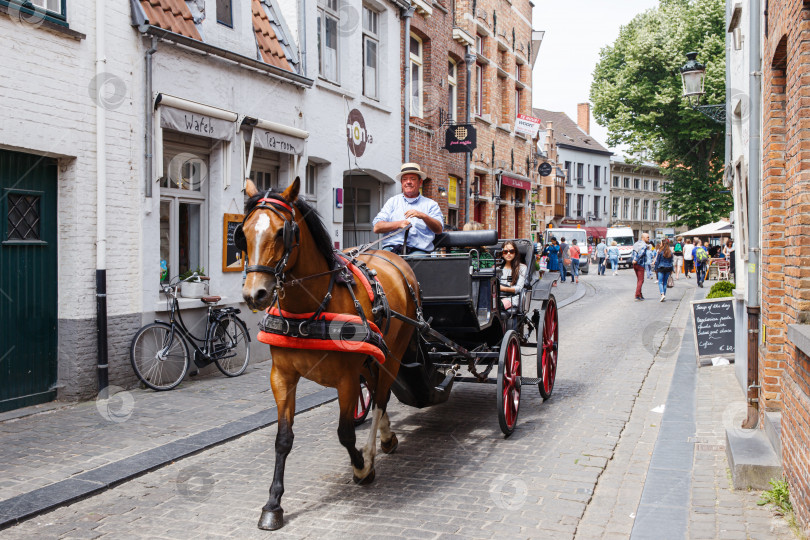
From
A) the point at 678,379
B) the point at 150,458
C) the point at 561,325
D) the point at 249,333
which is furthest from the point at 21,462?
the point at 561,325

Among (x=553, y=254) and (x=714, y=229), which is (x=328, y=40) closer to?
(x=553, y=254)

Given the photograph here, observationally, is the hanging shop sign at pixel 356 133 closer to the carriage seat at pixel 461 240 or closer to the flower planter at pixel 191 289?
the flower planter at pixel 191 289

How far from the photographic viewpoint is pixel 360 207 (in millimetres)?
15164

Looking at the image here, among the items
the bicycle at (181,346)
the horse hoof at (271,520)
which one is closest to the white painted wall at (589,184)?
the bicycle at (181,346)

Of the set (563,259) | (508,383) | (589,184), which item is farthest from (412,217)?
(589,184)

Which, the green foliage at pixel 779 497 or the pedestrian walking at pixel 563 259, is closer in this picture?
the green foliage at pixel 779 497

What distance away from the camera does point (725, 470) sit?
17.5 ft

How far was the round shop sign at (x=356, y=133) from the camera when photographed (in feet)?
43.0

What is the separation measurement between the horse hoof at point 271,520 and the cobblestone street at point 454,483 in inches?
2.0

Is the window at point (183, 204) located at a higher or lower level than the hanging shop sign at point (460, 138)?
lower

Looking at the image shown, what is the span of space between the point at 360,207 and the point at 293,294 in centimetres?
1088

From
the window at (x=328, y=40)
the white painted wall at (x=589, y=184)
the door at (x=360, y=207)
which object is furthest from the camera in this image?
the white painted wall at (x=589, y=184)

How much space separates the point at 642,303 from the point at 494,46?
8719mm

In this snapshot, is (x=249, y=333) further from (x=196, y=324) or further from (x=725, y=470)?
(x=725, y=470)
